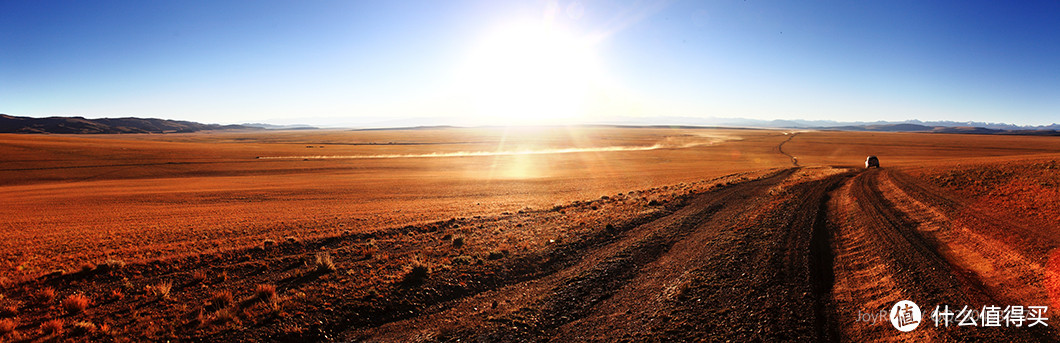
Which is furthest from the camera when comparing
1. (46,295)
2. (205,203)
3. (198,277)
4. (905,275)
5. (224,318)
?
(205,203)

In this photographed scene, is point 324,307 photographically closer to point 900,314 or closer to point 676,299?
point 676,299

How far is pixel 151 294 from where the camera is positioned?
29.9 ft

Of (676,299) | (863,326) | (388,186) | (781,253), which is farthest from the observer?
(388,186)

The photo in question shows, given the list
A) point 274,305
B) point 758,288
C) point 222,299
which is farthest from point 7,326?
point 758,288

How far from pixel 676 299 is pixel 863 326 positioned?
9.64 feet

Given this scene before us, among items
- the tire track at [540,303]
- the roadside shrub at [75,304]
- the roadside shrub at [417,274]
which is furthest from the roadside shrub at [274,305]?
the roadside shrub at [75,304]

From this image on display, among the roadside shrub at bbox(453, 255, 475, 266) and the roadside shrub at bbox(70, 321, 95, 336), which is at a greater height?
the roadside shrub at bbox(70, 321, 95, 336)

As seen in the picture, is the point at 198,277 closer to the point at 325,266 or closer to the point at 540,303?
the point at 325,266

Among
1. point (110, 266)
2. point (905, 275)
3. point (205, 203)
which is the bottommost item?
point (205, 203)

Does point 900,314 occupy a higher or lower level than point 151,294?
higher

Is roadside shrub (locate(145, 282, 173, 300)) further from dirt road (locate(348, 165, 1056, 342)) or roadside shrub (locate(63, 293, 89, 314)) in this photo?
dirt road (locate(348, 165, 1056, 342))

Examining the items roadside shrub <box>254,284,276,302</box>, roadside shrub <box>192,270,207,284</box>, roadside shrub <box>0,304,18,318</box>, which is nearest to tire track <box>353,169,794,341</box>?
roadside shrub <box>254,284,276,302</box>

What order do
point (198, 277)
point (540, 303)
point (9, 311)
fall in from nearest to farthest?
point (9, 311) → point (540, 303) → point (198, 277)

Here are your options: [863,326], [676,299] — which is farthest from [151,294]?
[863,326]
